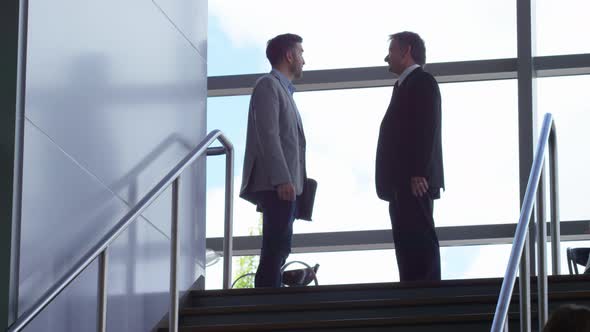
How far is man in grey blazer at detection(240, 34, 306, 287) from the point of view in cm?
638

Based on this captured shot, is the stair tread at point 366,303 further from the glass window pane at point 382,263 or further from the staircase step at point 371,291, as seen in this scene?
the glass window pane at point 382,263

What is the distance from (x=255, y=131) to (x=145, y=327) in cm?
118

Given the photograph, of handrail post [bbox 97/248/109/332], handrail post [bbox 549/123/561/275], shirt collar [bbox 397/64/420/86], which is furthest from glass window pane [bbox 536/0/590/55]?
handrail post [bbox 97/248/109/332]

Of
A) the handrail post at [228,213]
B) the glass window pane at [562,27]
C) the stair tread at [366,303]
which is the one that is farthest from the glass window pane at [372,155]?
the stair tread at [366,303]

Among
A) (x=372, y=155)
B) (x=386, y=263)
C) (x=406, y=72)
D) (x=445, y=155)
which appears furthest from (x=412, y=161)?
(x=386, y=263)

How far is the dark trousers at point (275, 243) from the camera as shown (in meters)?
6.35

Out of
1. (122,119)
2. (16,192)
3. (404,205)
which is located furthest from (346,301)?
(16,192)

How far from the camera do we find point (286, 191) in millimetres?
6418

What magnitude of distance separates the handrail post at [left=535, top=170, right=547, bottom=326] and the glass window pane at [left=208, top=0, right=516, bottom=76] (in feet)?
13.4

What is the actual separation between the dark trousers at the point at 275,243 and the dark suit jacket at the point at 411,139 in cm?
47

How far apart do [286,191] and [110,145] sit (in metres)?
1.02

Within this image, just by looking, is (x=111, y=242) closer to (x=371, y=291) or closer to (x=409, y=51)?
(x=371, y=291)

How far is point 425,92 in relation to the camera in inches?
258

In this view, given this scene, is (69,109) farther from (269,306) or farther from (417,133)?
(417,133)
